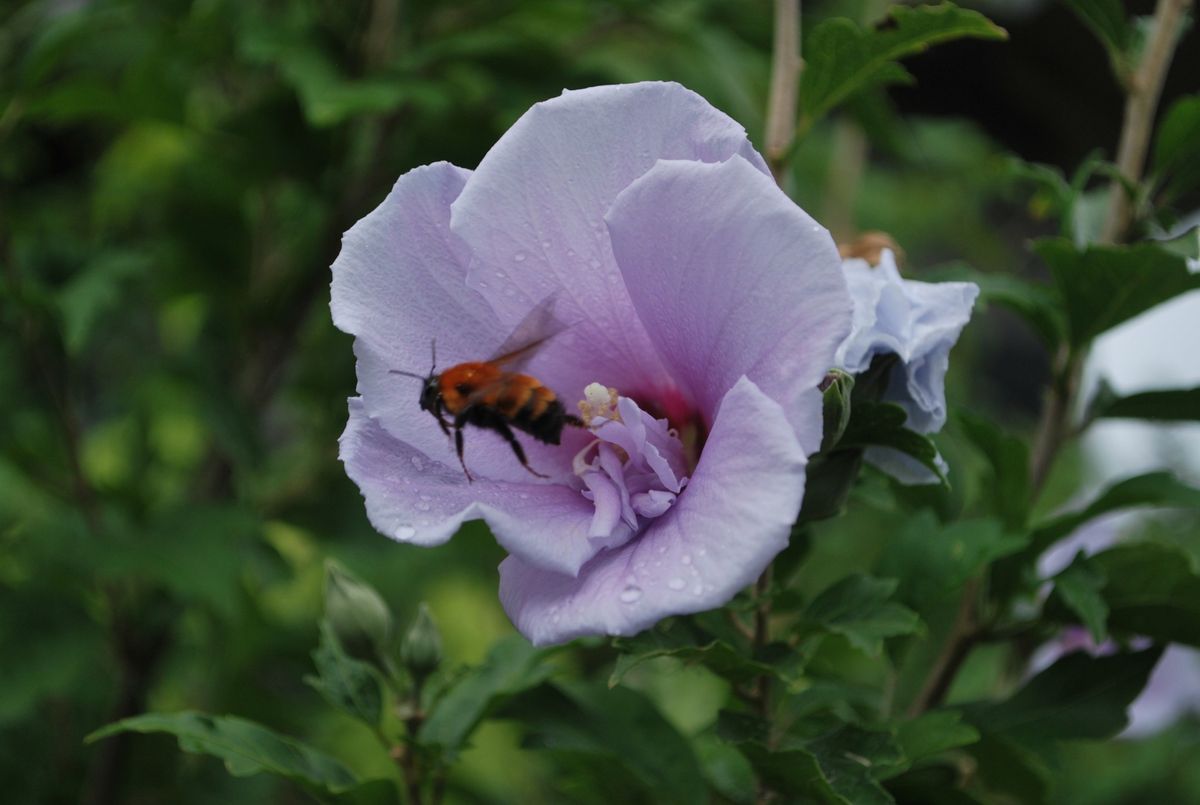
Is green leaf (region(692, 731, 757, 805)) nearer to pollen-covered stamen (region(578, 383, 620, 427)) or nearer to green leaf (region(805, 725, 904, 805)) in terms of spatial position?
green leaf (region(805, 725, 904, 805))

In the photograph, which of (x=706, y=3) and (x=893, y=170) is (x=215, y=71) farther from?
(x=893, y=170)

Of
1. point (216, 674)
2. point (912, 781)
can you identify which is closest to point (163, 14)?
point (216, 674)

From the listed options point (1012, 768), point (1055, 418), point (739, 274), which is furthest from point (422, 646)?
point (1055, 418)

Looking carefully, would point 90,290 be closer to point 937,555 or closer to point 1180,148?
point 937,555

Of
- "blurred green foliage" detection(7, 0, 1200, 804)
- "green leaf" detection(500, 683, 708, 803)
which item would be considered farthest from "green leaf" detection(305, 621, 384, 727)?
"green leaf" detection(500, 683, 708, 803)

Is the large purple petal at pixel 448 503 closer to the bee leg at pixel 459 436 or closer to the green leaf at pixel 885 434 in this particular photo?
the bee leg at pixel 459 436
